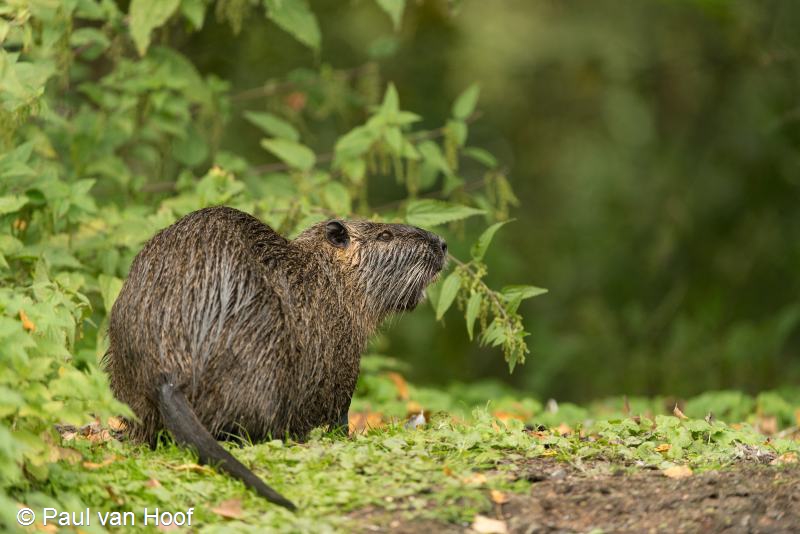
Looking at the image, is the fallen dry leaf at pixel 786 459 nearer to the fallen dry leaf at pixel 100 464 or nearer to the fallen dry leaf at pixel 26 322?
the fallen dry leaf at pixel 100 464

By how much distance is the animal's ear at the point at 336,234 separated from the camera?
15.9 feet

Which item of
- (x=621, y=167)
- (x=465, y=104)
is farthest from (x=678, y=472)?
(x=621, y=167)

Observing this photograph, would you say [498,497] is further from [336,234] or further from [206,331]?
[336,234]

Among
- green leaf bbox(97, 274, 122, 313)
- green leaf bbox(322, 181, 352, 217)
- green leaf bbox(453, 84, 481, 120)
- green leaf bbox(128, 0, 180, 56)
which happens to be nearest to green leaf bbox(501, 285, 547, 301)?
green leaf bbox(322, 181, 352, 217)

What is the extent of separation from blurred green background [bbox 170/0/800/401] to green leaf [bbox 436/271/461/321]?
3834 millimetres

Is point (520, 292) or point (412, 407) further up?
point (520, 292)

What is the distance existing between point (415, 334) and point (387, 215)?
3.74 meters

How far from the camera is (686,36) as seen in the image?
952 cm

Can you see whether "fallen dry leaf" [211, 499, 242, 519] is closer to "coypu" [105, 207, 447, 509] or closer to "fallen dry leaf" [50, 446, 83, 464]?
"coypu" [105, 207, 447, 509]

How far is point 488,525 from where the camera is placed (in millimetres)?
3348

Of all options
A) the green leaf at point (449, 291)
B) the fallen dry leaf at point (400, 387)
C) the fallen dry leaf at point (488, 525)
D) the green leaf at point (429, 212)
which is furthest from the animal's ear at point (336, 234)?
the fallen dry leaf at point (400, 387)

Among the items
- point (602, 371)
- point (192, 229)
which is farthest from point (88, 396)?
point (602, 371)

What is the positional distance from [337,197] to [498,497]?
8.95ft

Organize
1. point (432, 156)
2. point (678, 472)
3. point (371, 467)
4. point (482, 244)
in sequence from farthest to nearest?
1. point (432, 156)
2. point (482, 244)
3. point (678, 472)
4. point (371, 467)
